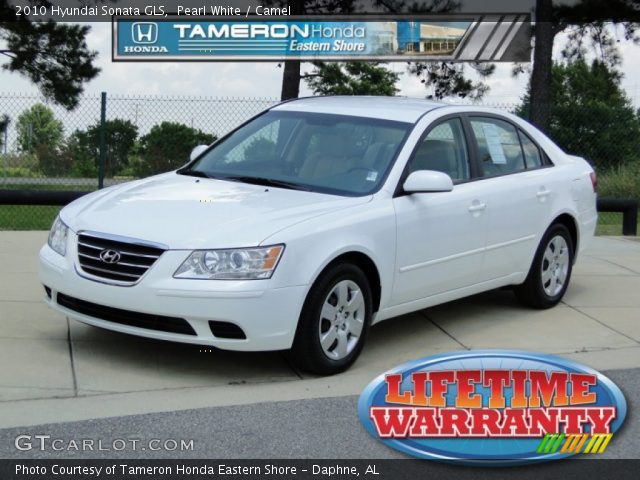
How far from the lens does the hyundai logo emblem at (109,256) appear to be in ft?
19.8

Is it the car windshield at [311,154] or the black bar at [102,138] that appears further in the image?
the black bar at [102,138]

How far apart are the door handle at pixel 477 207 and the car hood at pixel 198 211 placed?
1058 mm

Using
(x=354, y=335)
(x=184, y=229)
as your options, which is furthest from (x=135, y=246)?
(x=354, y=335)

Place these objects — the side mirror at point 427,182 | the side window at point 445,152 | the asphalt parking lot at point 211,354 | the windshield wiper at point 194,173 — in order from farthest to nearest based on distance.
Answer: the windshield wiper at point 194,173 < the side window at point 445,152 < the side mirror at point 427,182 < the asphalt parking lot at point 211,354

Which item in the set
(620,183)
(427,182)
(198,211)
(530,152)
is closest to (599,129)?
(620,183)

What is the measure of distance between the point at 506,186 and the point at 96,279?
3.24m

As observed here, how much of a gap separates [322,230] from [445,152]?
65.6 inches

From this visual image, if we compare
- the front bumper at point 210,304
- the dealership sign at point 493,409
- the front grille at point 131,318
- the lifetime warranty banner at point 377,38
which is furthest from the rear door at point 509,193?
the lifetime warranty banner at point 377,38

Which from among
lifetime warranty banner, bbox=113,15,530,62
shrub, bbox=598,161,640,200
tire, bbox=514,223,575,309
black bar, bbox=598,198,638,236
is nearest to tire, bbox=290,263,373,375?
tire, bbox=514,223,575,309

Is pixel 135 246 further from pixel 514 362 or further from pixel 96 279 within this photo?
pixel 514 362

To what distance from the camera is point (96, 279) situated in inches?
241

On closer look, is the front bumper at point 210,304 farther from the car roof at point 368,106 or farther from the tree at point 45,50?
the tree at point 45,50

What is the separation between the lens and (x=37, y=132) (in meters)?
15.5

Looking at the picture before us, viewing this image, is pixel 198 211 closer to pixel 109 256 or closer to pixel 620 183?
pixel 109 256
